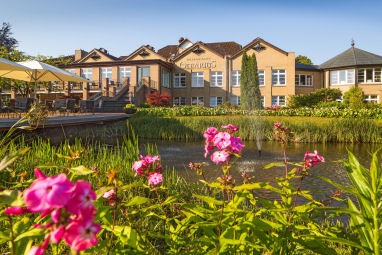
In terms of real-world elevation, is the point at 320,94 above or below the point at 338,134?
above

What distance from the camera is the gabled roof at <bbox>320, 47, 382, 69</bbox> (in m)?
35.9

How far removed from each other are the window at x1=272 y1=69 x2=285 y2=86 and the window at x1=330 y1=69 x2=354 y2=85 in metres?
6.40

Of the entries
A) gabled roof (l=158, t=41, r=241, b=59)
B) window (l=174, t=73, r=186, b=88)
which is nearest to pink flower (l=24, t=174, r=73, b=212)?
gabled roof (l=158, t=41, r=241, b=59)

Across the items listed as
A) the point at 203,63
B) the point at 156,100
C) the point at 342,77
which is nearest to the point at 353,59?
the point at 342,77

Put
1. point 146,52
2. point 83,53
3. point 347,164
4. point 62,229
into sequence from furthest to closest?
point 83,53, point 146,52, point 347,164, point 62,229

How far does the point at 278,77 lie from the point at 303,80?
3.52 m

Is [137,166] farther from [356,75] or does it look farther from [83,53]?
[83,53]

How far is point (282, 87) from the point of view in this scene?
36.8 m

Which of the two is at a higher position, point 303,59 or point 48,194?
point 303,59

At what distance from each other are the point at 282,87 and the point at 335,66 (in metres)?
6.83

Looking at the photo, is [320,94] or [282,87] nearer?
[320,94]

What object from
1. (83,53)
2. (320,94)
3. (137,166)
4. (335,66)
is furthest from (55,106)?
(335,66)

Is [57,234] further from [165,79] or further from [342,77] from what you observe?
[342,77]

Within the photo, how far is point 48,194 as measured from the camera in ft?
2.41
